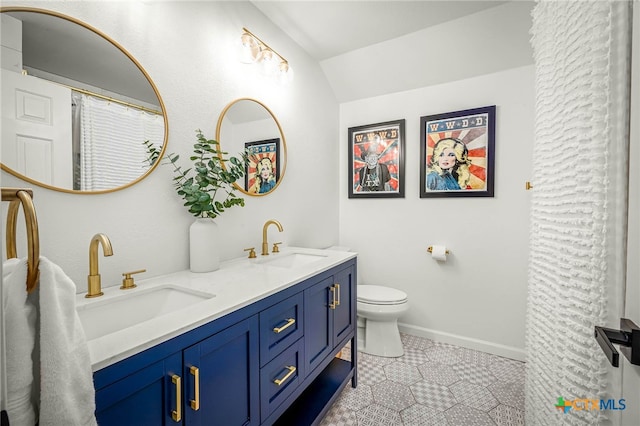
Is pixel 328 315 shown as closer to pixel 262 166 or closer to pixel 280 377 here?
pixel 280 377

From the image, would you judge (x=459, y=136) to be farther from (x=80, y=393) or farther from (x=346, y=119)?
(x=80, y=393)

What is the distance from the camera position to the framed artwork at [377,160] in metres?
2.59

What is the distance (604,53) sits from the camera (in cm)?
76

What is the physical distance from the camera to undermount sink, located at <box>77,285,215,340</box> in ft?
3.10

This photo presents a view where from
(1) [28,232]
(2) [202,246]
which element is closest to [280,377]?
(2) [202,246]

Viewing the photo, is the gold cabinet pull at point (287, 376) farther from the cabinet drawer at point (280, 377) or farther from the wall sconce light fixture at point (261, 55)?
the wall sconce light fixture at point (261, 55)

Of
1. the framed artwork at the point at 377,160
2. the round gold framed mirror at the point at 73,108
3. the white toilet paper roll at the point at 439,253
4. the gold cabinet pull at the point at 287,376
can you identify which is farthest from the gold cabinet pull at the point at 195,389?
the framed artwork at the point at 377,160

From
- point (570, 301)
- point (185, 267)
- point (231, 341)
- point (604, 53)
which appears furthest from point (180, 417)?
point (604, 53)

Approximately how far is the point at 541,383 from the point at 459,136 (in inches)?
69.3

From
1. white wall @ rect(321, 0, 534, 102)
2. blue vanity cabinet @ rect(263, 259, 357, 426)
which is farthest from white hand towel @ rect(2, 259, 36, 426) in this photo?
white wall @ rect(321, 0, 534, 102)

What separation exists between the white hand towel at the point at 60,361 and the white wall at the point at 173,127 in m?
0.59

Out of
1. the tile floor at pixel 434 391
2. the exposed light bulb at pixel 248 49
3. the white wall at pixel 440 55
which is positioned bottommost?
the tile floor at pixel 434 391

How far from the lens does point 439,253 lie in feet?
7.75

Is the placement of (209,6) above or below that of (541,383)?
above
